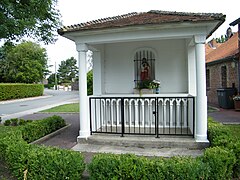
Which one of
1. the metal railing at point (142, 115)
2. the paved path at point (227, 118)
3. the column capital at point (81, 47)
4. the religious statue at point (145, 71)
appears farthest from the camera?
the paved path at point (227, 118)

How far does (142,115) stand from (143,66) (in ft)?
5.40

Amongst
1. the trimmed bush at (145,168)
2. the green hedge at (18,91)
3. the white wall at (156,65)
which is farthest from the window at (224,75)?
the green hedge at (18,91)

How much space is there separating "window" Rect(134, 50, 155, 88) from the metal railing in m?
0.90

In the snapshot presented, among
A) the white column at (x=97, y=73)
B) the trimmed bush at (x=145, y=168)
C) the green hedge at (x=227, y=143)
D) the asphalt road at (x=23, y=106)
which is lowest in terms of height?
the asphalt road at (x=23, y=106)

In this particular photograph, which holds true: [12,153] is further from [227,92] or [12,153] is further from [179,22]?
[227,92]

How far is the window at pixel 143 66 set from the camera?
738 centimetres

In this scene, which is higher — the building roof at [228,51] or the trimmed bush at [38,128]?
the building roof at [228,51]

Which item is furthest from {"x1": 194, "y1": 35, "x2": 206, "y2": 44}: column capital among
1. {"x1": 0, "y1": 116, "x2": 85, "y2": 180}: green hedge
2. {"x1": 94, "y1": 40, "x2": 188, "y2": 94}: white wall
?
{"x1": 0, "y1": 116, "x2": 85, "y2": 180}: green hedge

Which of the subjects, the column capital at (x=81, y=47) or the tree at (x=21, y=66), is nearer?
the column capital at (x=81, y=47)

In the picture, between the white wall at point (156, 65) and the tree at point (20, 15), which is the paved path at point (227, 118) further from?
the tree at point (20, 15)

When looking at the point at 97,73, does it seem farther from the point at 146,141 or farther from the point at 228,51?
the point at 228,51

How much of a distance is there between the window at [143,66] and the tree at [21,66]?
30566 mm

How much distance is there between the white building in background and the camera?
5418 millimetres

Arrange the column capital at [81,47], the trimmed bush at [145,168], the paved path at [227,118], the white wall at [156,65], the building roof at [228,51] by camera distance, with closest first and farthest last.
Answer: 1. the trimmed bush at [145,168]
2. the column capital at [81,47]
3. the white wall at [156,65]
4. the paved path at [227,118]
5. the building roof at [228,51]
